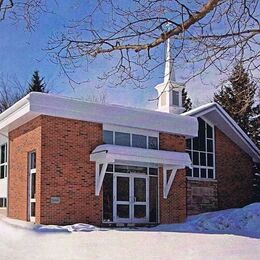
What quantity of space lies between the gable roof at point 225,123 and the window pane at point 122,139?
191 inches

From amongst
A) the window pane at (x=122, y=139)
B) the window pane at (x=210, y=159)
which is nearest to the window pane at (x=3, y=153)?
the window pane at (x=122, y=139)

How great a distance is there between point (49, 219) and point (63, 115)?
12.5ft

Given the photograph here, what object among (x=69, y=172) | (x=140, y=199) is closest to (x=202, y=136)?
(x=140, y=199)

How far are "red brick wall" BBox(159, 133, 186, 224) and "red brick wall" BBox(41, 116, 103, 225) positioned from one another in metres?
3.35

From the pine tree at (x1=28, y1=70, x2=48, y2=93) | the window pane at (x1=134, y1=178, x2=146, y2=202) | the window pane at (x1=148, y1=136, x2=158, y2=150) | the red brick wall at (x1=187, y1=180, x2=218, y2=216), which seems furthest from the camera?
the pine tree at (x1=28, y1=70, x2=48, y2=93)

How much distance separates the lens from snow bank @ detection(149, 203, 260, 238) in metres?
18.9

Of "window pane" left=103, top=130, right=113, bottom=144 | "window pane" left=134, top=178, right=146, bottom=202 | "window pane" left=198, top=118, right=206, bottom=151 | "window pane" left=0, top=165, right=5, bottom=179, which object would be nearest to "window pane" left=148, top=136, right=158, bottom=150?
"window pane" left=134, top=178, right=146, bottom=202

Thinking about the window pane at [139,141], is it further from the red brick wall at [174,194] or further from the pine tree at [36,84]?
the pine tree at [36,84]

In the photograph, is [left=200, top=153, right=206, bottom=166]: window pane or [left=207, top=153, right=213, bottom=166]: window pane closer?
[left=200, top=153, right=206, bottom=166]: window pane

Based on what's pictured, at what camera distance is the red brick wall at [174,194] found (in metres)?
21.6

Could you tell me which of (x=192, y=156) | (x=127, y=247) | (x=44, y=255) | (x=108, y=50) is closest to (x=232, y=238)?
(x=127, y=247)

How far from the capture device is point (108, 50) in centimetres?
926

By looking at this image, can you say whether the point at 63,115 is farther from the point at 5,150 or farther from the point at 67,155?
the point at 5,150

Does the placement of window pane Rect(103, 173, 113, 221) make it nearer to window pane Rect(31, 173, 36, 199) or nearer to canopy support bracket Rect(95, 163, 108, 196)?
canopy support bracket Rect(95, 163, 108, 196)
